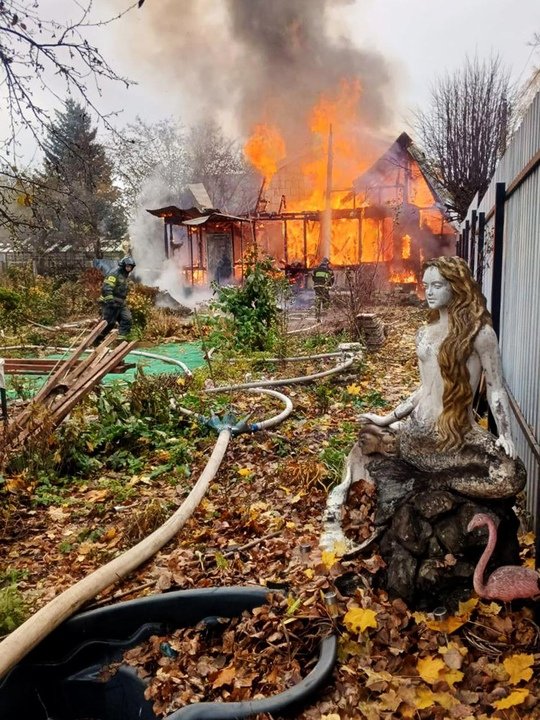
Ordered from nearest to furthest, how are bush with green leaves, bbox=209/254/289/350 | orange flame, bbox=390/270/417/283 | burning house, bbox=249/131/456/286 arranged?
1. bush with green leaves, bbox=209/254/289/350
2. orange flame, bbox=390/270/417/283
3. burning house, bbox=249/131/456/286

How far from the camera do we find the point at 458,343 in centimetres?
292

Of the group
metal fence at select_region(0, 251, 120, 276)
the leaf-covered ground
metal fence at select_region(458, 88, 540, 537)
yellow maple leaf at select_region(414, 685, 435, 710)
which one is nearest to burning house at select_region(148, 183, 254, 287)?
metal fence at select_region(0, 251, 120, 276)

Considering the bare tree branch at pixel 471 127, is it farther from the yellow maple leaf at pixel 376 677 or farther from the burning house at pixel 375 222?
the yellow maple leaf at pixel 376 677

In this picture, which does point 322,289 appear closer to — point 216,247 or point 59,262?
point 216,247

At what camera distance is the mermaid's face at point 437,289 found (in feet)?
9.60

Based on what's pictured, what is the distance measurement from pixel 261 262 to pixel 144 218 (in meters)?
33.1

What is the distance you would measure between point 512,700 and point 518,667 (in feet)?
0.70

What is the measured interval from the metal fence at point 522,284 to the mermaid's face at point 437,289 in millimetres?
901

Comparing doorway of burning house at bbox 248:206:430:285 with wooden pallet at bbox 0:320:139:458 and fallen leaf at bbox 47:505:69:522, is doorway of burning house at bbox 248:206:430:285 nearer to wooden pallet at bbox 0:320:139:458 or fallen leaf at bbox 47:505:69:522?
wooden pallet at bbox 0:320:139:458

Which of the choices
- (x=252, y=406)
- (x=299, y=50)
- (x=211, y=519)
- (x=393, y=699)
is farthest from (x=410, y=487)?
(x=299, y=50)

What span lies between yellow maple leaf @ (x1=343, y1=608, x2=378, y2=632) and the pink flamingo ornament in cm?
55

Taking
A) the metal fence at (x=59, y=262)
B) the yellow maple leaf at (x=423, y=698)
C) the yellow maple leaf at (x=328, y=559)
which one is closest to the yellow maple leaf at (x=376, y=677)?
the yellow maple leaf at (x=423, y=698)

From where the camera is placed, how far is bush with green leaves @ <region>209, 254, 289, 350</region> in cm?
1096

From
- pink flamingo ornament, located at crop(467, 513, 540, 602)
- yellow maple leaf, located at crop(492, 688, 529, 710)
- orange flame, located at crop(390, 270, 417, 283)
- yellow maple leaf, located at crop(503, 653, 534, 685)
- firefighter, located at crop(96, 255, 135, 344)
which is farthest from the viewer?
orange flame, located at crop(390, 270, 417, 283)
